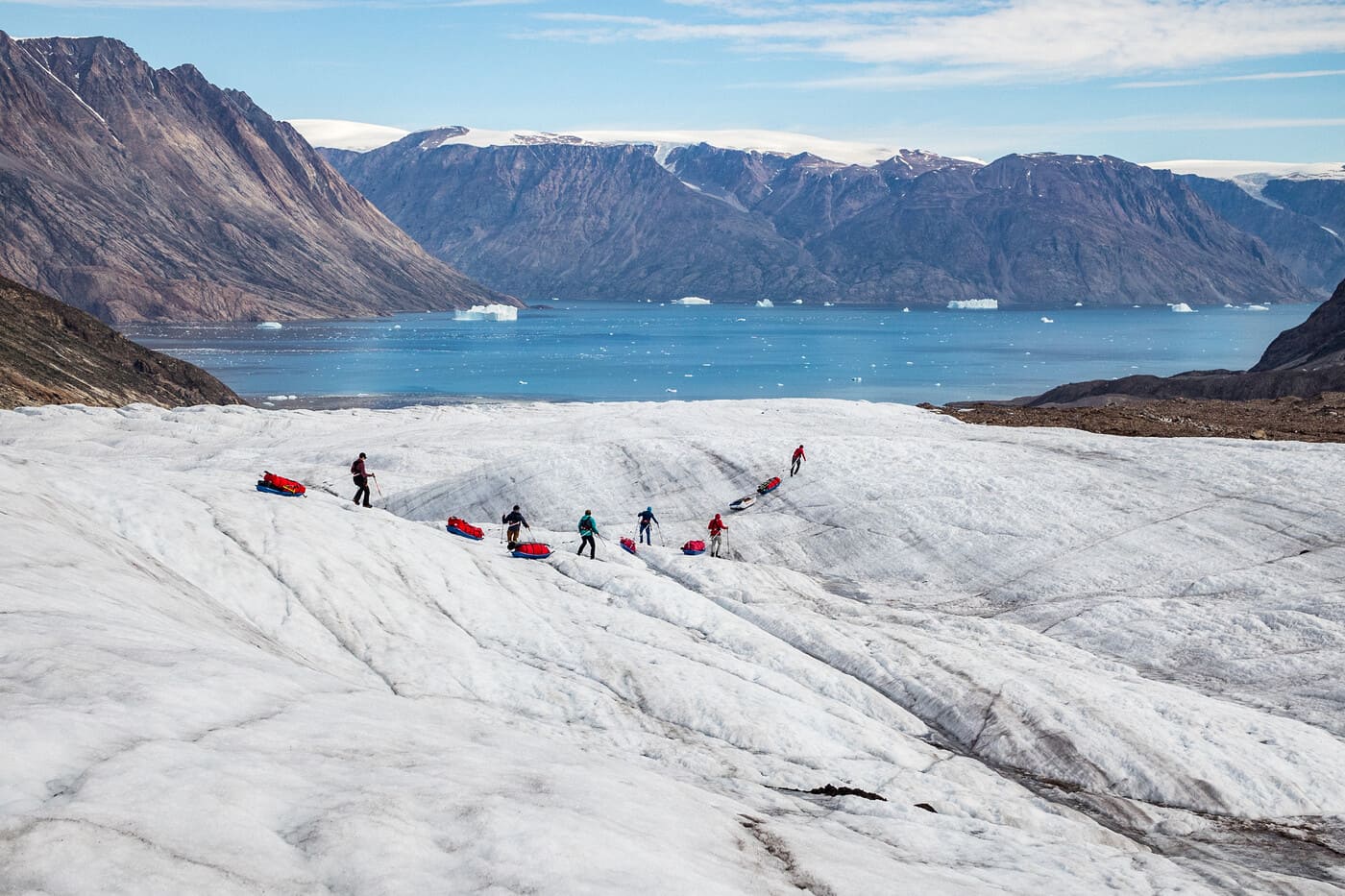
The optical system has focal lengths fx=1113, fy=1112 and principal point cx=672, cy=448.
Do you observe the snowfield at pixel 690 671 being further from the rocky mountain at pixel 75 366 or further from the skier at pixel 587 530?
the rocky mountain at pixel 75 366

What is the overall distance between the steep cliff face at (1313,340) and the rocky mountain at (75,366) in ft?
364

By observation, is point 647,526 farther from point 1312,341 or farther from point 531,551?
point 1312,341

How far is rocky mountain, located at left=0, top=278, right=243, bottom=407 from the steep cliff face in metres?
111

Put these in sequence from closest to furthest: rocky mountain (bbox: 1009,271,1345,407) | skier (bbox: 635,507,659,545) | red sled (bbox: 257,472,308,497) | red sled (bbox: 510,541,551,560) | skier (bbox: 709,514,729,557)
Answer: red sled (bbox: 257,472,308,497), red sled (bbox: 510,541,551,560), skier (bbox: 709,514,729,557), skier (bbox: 635,507,659,545), rocky mountain (bbox: 1009,271,1345,407)

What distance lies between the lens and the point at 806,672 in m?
28.8

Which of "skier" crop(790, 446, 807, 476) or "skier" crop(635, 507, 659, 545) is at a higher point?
"skier" crop(790, 446, 807, 476)

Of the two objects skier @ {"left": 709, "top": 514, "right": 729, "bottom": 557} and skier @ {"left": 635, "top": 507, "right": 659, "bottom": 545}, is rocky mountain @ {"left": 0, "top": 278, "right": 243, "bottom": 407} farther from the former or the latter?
skier @ {"left": 709, "top": 514, "right": 729, "bottom": 557}

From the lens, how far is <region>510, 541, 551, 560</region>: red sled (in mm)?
34594

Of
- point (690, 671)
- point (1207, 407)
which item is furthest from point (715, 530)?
point (1207, 407)

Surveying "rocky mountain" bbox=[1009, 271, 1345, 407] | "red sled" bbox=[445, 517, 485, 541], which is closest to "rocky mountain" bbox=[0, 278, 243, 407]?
"red sled" bbox=[445, 517, 485, 541]

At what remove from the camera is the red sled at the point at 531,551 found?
34.6 m

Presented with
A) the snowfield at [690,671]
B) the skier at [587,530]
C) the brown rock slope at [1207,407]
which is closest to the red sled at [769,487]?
the snowfield at [690,671]

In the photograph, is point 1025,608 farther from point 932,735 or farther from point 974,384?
point 974,384

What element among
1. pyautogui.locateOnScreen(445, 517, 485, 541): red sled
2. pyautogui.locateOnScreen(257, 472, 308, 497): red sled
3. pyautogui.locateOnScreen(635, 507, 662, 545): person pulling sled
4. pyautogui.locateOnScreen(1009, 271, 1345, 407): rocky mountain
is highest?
pyautogui.locateOnScreen(1009, 271, 1345, 407): rocky mountain
